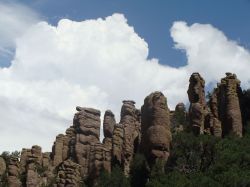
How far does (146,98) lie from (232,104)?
11815 millimetres

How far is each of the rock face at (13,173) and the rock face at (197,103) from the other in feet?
99.7

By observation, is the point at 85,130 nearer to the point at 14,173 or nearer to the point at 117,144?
the point at 117,144

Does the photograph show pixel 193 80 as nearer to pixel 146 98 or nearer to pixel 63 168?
pixel 146 98

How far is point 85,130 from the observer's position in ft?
312

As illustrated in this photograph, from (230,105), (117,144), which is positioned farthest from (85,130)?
A: (230,105)

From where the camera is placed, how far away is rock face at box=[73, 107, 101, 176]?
92.5 m

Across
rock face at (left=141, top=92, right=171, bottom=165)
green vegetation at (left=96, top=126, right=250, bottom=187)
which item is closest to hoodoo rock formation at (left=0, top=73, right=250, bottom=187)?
rock face at (left=141, top=92, right=171, bottom=165)

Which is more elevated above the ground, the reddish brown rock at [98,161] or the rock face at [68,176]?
the reddish brown rock at [98,161]

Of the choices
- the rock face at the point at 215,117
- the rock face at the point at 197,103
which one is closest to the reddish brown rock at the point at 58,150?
the rock face at the point at 197,103

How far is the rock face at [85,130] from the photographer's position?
303ft

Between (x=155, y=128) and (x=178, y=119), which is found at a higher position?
(x=178, y=119)

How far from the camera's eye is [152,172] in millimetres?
72375

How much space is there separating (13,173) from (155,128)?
29.1 m

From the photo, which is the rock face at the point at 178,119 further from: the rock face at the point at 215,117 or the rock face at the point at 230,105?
the rock face at the point at 230,105
